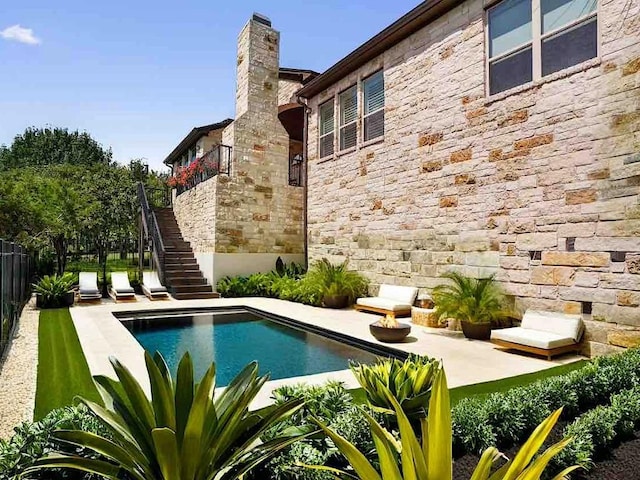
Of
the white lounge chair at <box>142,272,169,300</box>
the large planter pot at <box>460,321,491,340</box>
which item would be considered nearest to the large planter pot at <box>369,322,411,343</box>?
the large planter pot at <box>460,321,491,340</box>

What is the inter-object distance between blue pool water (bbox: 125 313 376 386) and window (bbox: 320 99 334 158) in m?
6.11

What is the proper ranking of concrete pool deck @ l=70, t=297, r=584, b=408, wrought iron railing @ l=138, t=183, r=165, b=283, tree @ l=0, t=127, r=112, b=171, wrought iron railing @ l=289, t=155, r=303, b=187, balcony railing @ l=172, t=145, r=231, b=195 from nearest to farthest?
1. concrete pool deck @ l=70, t=297, r=584, b=408
2. wrought iron railing @ l=138, t=183, r=165, b=283
3. balcony railing @ l=172, t=145, r=231, b=195
4. wrought iron railing @ l=289, t=155, r=303, b=187
5. tree @ l=0, t=127, r=112, b=171

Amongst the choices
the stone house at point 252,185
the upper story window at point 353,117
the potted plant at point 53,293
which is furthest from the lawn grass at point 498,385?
the stone house at point 252,185

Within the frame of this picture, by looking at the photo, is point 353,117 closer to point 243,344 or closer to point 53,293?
point 243,344

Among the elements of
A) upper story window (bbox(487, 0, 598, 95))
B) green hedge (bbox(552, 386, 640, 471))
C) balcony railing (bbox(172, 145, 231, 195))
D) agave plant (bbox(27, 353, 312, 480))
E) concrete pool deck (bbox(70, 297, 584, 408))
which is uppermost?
upper story window (bbox(487, 0, 598, 95))

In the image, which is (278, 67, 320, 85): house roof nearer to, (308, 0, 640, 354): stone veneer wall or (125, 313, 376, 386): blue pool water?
(308, 0, 640, 354): stone veneer wall

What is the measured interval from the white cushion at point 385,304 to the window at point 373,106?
458 centimetres

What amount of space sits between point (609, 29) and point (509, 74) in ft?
6.15

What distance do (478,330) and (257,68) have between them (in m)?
13.2

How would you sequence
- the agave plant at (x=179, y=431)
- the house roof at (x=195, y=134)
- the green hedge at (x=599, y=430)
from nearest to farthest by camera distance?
the agave plant at (x=179, y=431), the green hedge at (x=599, y=430), the house roof at (x=195, y=134)

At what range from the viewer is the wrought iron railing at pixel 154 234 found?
51.1 feet

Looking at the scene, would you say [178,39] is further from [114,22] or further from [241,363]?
[241,363]

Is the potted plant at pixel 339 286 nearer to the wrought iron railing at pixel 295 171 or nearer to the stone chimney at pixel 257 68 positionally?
the wrought iron railing at pixel 295 171

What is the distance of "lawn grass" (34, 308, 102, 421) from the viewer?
468 centimetres
